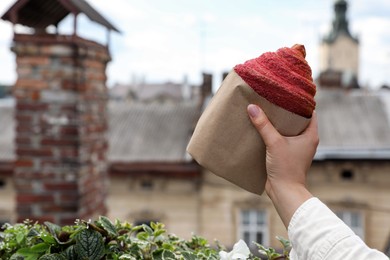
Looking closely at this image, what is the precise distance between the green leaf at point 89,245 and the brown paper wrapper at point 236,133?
306 millimetres

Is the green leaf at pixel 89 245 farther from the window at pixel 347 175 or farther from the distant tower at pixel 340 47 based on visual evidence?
the distant tower at pixel 340 47

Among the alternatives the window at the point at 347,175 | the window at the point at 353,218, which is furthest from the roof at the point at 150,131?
the window at the point at 353,218

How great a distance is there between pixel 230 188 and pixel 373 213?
3.05 metres

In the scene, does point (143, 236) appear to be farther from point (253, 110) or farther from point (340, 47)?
point (340, 47)

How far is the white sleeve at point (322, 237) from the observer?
0.97 m

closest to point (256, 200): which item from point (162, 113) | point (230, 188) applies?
point (230, 188)

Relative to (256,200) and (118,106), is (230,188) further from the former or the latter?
(118,106)

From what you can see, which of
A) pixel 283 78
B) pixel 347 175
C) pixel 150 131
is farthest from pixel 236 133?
pixel 150 131

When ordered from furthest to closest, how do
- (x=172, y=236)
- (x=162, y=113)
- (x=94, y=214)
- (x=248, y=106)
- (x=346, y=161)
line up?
(x=162, y=113) → (x=346, y=161) → (x=94, y=214) → (x=172, y=236) → (x=248, y=106)

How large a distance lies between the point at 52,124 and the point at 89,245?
251cm

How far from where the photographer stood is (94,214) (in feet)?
13.4

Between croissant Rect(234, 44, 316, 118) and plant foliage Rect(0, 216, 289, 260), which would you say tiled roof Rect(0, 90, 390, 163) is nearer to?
plant foliage Rect(0, 216, 289, 260)

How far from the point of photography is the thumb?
111 centimetres

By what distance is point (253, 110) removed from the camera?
1.12m
